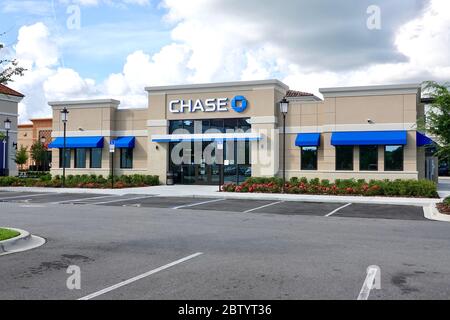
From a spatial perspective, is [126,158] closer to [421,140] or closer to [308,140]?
[308,140]

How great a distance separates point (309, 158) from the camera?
96.1 ft

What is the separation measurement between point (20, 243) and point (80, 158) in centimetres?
2610

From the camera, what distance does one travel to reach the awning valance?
29.8 meters

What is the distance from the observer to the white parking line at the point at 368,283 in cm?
627

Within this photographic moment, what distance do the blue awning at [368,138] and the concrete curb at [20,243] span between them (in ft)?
65.3

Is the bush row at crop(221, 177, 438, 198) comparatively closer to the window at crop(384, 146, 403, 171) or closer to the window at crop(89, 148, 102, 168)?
the window at crop(384, 146, 403, 171)

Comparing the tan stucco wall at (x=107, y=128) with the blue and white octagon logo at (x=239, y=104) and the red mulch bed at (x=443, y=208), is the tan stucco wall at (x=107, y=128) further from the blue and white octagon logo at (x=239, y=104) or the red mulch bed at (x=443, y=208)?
the red mulch bed at (x=443, y=208)

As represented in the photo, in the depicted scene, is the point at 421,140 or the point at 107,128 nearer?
the point at 421,140

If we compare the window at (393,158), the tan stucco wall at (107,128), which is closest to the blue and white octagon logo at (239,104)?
the tan stucco wall at (107,128)

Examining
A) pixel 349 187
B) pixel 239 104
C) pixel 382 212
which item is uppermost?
pixel 239 104

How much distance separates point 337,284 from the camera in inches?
269

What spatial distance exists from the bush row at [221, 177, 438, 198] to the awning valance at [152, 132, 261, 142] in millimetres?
3674

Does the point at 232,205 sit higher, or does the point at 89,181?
the point at 89,181

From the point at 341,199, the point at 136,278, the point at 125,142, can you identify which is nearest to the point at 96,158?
the point at 125,142
